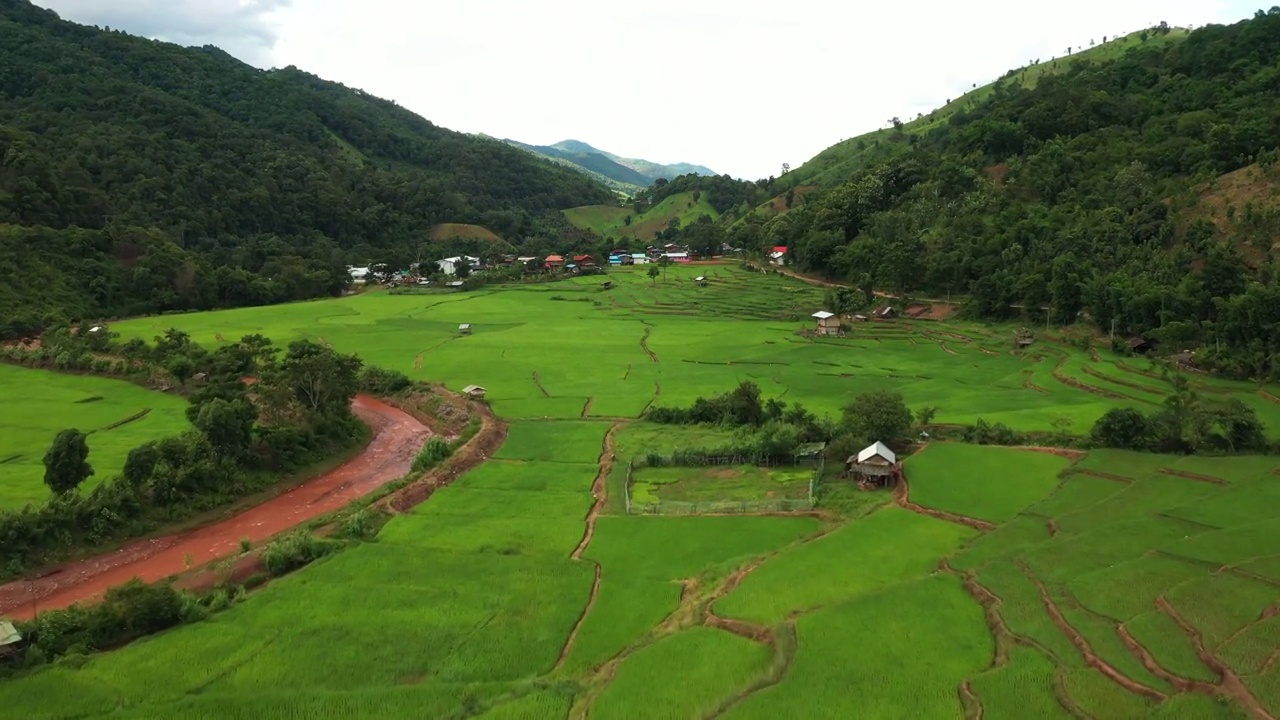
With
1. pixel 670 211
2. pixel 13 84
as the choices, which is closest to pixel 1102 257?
pixel 670 211

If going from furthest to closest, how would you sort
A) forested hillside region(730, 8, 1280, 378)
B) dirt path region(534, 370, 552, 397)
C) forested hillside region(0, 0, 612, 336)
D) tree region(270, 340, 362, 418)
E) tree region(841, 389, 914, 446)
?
forested hillside region(0, 0, 612, 336)
forested hillside region(730, 8, 1280, 378)
dirt path region(534, 370, 552, 397)
tree region(270, 340, 362, 418)
tree region(841, 389, 914, 446)

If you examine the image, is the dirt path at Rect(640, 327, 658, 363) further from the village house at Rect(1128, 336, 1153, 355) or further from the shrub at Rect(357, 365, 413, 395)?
the village house at Rect(1128, 336, 1153, 355)

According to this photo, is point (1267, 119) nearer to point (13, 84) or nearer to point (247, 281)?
point (247, 281)

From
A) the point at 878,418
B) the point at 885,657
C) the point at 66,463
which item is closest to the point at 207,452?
the point at 66,463

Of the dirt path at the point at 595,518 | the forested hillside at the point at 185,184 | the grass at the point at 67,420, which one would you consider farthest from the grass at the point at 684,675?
the forested hillside at the point at 185,184

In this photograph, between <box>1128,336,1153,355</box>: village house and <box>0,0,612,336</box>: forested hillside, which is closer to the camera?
<box>1128,336,1153,355</box>: village house

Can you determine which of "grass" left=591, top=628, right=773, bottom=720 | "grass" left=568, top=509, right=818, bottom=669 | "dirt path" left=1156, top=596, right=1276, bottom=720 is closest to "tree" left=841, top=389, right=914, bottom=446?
"grass" left=568, top=509, right=818, bottom=669

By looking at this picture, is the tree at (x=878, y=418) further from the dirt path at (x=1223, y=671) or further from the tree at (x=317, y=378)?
the tree at (x=317, y=378)
